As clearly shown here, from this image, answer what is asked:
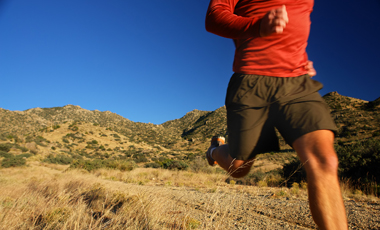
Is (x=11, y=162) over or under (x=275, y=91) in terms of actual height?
under

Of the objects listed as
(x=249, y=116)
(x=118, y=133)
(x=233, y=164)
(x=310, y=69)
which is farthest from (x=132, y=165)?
(x=118, y=133)

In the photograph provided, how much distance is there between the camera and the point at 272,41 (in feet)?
4.94

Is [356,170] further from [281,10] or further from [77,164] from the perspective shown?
[77,164]

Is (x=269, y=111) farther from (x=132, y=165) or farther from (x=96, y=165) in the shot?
(x=132, y=165)

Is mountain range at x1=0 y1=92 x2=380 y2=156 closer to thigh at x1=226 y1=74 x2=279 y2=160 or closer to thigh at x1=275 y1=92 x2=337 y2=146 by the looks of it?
thigh at x1=226 y1=74 x2=279 y2=160

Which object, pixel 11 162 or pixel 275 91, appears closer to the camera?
pixel 275 91

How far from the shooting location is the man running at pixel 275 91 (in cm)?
117

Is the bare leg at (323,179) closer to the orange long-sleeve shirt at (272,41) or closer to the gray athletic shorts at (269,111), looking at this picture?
the gray athletic shorts at (269,111)

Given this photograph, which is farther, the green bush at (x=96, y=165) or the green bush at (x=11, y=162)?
Result: the green bush at (x=96, y=165)

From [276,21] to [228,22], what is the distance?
33cm

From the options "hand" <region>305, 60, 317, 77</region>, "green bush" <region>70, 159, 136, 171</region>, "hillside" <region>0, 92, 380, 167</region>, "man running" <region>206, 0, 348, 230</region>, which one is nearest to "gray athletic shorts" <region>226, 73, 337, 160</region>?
"man running" <region>206, 0, 348, 230</region>

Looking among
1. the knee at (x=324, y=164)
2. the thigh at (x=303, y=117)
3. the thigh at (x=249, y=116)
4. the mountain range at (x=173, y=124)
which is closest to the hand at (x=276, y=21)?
the thigh at (x=249, y=116)

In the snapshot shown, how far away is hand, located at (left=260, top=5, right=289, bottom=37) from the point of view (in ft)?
3.79

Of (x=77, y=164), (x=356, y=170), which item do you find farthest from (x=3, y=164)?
(x=356, y=170)
